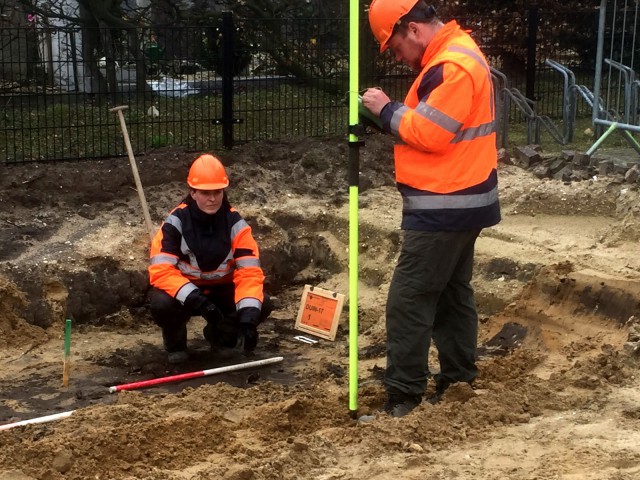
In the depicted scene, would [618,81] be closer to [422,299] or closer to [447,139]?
[422,299]

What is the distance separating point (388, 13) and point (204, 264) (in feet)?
8.89

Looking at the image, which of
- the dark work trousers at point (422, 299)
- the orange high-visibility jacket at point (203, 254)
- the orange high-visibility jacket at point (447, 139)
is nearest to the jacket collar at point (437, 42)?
the orange high-visibility jacket at point (447, 139)

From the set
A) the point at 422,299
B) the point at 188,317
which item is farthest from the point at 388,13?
the point at 188,317

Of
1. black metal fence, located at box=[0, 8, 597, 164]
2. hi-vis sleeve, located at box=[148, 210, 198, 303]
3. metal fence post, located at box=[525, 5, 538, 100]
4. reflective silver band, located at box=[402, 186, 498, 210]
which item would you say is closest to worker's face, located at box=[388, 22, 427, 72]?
reflective silver band, located at box=[402, 186, 498, 210]

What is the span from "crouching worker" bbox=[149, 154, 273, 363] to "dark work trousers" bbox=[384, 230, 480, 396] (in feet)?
5.77

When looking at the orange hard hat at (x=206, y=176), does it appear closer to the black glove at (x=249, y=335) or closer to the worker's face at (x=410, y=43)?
the black glove at (x=249, y=335)

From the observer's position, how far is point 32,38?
35.3 feet

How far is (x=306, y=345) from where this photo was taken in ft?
25.2

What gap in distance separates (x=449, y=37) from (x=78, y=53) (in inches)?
264

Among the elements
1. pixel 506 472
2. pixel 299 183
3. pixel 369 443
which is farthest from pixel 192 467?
pixel 299 183

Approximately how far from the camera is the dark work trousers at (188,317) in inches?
273

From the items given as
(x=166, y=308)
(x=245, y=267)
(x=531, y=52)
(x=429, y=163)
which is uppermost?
(x=531, y=52)

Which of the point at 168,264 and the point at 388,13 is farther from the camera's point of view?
the point at 168,264

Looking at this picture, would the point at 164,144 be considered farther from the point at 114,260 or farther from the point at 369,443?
the point at 369,443
